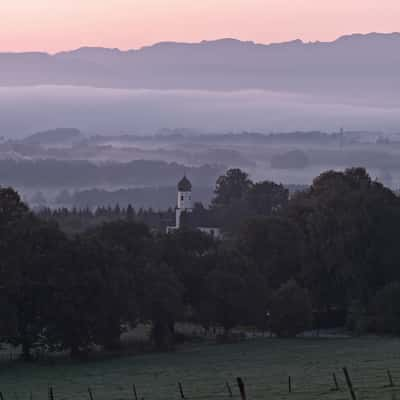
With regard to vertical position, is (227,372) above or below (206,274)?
below

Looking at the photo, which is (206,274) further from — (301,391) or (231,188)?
(231,188)

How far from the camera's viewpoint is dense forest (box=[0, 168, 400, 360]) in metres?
67.6

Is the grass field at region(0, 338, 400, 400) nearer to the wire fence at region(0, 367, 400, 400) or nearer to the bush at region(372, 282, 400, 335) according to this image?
the wire fence at region(0, 367, 400, 400)

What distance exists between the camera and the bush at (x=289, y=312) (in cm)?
7500

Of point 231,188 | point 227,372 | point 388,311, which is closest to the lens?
point 227,372

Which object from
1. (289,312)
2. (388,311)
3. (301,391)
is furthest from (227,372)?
(388,311)

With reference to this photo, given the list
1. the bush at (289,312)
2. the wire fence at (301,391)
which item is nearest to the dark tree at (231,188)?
the bush at (289,312)

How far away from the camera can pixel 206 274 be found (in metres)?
77.4

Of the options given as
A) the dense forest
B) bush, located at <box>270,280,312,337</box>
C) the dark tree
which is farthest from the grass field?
the dark tree

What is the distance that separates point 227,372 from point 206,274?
75.9 ft

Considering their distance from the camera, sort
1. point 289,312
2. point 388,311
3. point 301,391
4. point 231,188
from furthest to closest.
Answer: point 231,188 < point 388,311 < point 289,312 < point 301,391

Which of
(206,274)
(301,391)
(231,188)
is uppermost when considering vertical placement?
(231,188)

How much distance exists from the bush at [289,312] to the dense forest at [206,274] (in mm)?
65

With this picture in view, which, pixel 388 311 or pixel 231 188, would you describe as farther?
pixel 231 188
